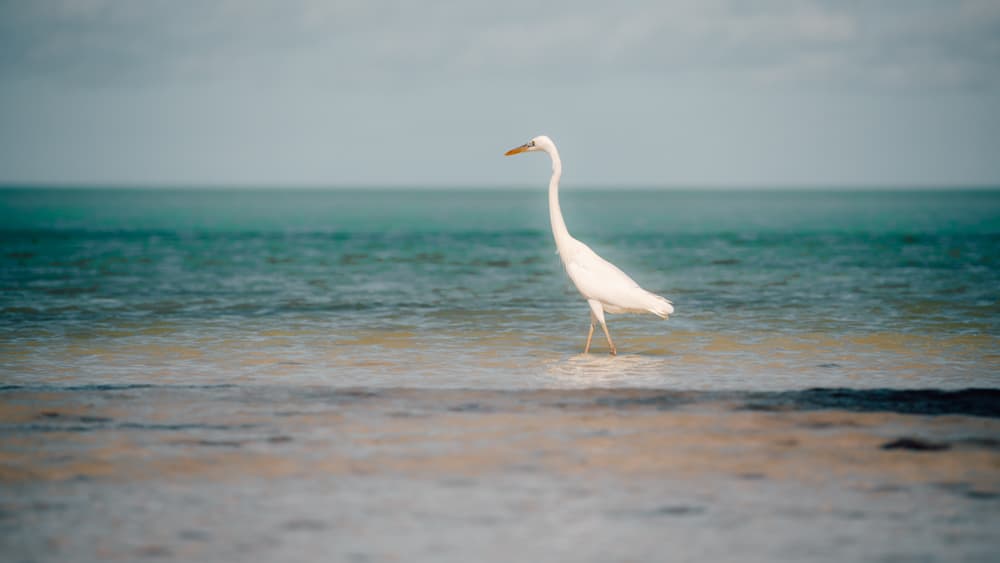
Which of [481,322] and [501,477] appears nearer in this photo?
[501,477]

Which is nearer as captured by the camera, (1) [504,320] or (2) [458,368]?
(2) [458,368]

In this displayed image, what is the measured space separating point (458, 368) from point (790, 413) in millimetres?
4253

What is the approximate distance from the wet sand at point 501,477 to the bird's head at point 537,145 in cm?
504

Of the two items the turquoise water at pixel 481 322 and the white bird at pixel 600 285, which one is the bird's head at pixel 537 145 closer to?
the white bird at pixel 600 285

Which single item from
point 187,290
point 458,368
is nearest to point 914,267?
point 187,290

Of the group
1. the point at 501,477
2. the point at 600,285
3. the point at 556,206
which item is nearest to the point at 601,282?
the point at 600,285

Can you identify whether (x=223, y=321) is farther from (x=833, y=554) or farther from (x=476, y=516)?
(x=833, y=554)

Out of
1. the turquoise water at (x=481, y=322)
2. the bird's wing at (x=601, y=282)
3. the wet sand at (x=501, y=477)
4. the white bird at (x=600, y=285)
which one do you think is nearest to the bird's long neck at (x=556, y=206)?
the white bird at (x=600, y=285)

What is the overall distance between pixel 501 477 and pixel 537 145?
7911 millimetres

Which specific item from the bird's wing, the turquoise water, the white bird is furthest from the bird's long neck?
the turquoise water

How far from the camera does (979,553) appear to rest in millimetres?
5688

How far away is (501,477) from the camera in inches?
284

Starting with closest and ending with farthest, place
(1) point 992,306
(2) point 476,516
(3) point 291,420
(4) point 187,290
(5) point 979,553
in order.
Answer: (5) point 979,553
(2) point 476,516
(3) point 291,420
(1) point 992,306
(4) point 187,290

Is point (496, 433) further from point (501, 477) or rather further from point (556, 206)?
point (556, 206)
